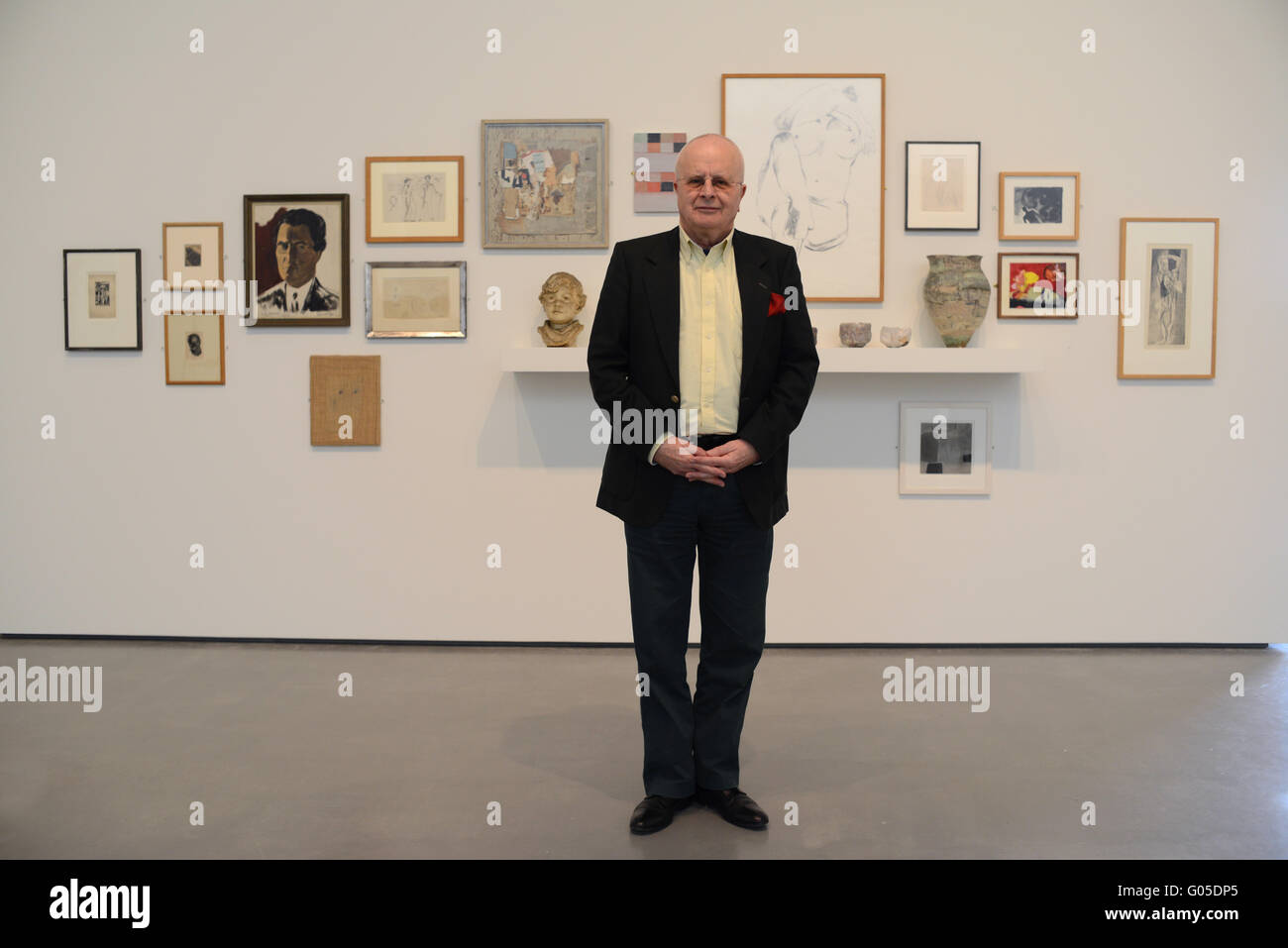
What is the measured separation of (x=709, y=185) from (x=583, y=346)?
189cm

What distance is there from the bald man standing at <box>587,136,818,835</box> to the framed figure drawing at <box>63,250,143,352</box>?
288 centimetres

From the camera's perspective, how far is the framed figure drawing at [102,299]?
14.3 ft

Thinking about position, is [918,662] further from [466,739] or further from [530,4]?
[530,4]

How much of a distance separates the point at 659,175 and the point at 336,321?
1.56 metres

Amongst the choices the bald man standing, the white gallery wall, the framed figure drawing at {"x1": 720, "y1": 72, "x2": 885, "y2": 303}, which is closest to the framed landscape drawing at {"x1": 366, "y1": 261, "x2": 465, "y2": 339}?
the white gallery wall

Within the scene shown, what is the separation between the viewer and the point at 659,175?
4.21 m

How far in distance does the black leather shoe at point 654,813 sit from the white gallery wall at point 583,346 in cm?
184

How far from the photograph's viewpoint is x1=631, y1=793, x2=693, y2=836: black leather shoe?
2.38m

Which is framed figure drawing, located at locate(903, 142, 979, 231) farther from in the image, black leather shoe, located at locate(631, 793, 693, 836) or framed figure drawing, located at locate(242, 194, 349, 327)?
black leather shoe, located at locate(631, 793, 693, 836)

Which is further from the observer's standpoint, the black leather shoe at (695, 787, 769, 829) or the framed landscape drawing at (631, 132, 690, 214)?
the framed landscape drawing at (631, 132, 690, 214)

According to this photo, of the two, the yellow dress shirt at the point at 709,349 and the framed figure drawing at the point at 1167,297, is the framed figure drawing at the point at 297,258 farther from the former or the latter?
the framed figure drawing at the point at 1167,297

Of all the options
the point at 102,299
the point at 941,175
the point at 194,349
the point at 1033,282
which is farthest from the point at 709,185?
the point at 102,299

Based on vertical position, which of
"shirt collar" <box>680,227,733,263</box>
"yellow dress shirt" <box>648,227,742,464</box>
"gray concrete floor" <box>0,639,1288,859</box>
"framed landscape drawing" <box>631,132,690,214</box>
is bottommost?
"gray concrete floor" <box>0,639,1288,859</box>
